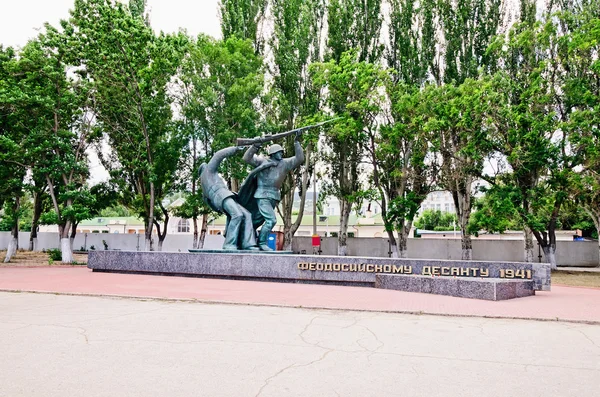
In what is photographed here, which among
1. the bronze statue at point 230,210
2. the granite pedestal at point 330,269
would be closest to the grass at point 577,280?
the granite pedestal at point 330,269

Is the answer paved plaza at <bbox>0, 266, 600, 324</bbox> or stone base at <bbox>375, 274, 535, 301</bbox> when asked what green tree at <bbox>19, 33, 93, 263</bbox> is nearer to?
paved plaza at <bbox>0, 266, 600, 324</bbox>

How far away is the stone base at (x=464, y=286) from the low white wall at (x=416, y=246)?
1960 cm

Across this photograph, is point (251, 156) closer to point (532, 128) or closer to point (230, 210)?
point (230, 210)

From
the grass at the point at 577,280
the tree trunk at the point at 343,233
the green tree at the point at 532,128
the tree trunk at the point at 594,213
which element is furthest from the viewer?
the tree trunk at the point at 343,233

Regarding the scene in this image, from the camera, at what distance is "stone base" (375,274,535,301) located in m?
9.97

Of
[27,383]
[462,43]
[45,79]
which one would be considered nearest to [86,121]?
[45,79]

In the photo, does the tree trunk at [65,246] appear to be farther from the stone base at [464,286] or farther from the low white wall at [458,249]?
the stone base at [464,286]

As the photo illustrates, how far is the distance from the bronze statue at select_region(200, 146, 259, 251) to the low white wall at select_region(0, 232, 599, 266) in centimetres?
1769

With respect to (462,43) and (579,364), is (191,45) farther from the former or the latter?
(579,364)

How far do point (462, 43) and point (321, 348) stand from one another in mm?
21463

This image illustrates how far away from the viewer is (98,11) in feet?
63.7

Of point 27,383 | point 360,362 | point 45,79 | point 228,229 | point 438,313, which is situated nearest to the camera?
point 27,383

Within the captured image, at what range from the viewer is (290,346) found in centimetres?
569

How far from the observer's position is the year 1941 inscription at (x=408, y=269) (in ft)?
37.7
